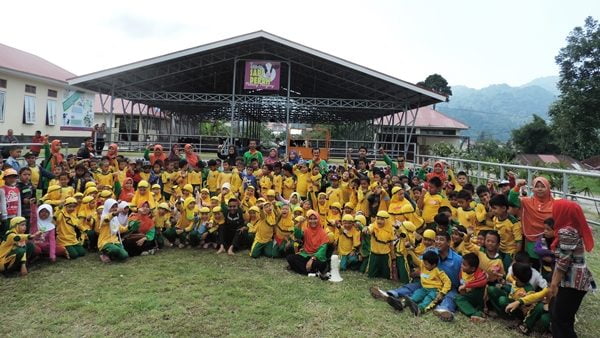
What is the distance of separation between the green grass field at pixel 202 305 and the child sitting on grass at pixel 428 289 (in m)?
0.12

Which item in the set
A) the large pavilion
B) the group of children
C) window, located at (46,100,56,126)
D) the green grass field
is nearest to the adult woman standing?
the group of children

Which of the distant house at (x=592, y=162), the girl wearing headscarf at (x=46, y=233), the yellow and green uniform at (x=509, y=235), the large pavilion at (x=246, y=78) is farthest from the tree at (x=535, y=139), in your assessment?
the girl wearing headscarf at (x=46, y=233)

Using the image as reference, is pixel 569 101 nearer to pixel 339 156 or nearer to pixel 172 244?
pixel 339 156

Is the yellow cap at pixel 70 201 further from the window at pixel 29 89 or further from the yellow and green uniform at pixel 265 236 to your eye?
the window at pixel 29 89

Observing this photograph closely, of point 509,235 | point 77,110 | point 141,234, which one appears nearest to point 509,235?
point 509,235

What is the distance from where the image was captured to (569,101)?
22.9m

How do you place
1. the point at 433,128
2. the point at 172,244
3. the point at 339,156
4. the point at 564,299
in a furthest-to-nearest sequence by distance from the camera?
the point at 433,128, the point at 339,156, the point at 172,244, the point at 564,299

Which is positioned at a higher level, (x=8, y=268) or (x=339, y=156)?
Answer: (x=339, y=156)

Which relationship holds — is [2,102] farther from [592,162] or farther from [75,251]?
[592,162]

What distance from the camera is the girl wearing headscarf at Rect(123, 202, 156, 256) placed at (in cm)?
566

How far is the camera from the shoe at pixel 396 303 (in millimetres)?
4020

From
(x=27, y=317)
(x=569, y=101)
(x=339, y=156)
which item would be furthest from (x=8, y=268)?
(x=569, y=101)

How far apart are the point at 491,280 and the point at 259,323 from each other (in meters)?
2.28

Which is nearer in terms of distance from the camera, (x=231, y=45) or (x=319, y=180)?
(x=319, y=180)
